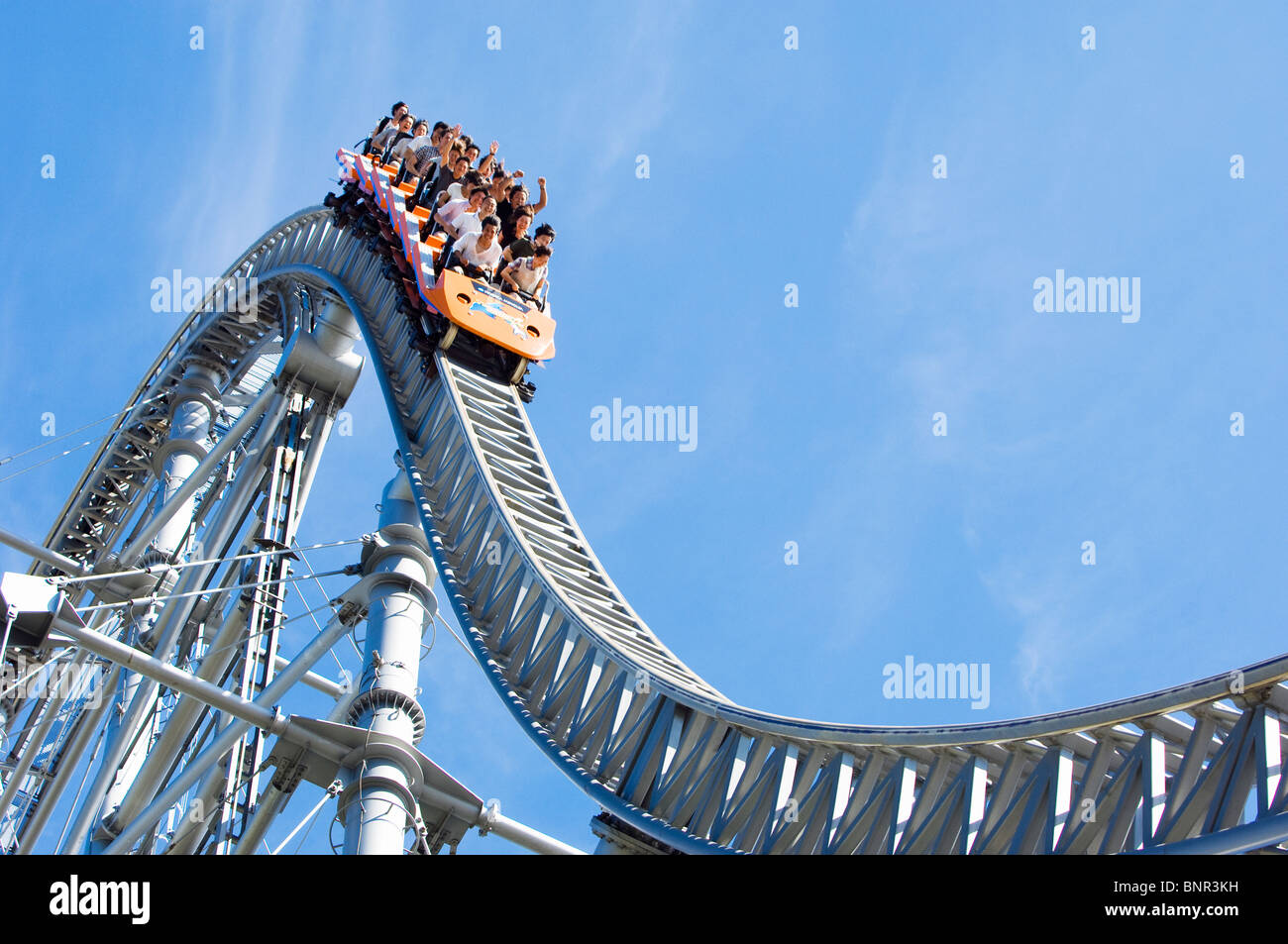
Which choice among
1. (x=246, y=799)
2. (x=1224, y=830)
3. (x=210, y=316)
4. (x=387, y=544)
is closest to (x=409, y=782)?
(x=246, y=799)

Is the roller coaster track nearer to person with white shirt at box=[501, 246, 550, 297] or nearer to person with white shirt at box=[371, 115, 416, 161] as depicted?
person with white shirt at box=[501, 246, 550, 297]

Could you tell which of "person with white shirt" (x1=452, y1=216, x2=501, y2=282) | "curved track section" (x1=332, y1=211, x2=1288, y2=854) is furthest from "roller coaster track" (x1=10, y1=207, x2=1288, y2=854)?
"person with white shirt" (x1=452, y1=216, x2=501, y2=282)

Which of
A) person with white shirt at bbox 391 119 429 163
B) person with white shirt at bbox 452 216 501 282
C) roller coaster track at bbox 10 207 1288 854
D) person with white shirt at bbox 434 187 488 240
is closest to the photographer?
roller coaster track at bbox 10 207 1288 854

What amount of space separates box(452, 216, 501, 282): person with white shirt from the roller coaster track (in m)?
0.77

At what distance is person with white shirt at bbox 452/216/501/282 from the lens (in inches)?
527

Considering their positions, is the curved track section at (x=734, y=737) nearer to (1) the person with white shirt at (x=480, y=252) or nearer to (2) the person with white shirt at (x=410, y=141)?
A: (1) the person with white shirt at (x=480, y=252)

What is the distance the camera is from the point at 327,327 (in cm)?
1501

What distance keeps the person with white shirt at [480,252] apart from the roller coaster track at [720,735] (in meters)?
0.77

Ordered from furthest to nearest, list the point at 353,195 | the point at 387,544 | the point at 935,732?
the point at 353,195
the point at 387,544
the point at 935,732

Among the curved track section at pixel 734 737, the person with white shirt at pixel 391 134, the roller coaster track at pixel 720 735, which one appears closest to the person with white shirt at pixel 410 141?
the person with white shirt at pixel 391 134

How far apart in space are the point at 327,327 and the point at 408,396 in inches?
99.3

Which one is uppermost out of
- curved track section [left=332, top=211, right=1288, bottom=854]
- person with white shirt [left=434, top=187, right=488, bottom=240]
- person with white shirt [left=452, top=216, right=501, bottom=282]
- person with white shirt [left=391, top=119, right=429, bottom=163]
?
person with white shirt [left=391, top=119, right=429, bottom=163]

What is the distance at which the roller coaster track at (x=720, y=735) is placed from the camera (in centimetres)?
546
